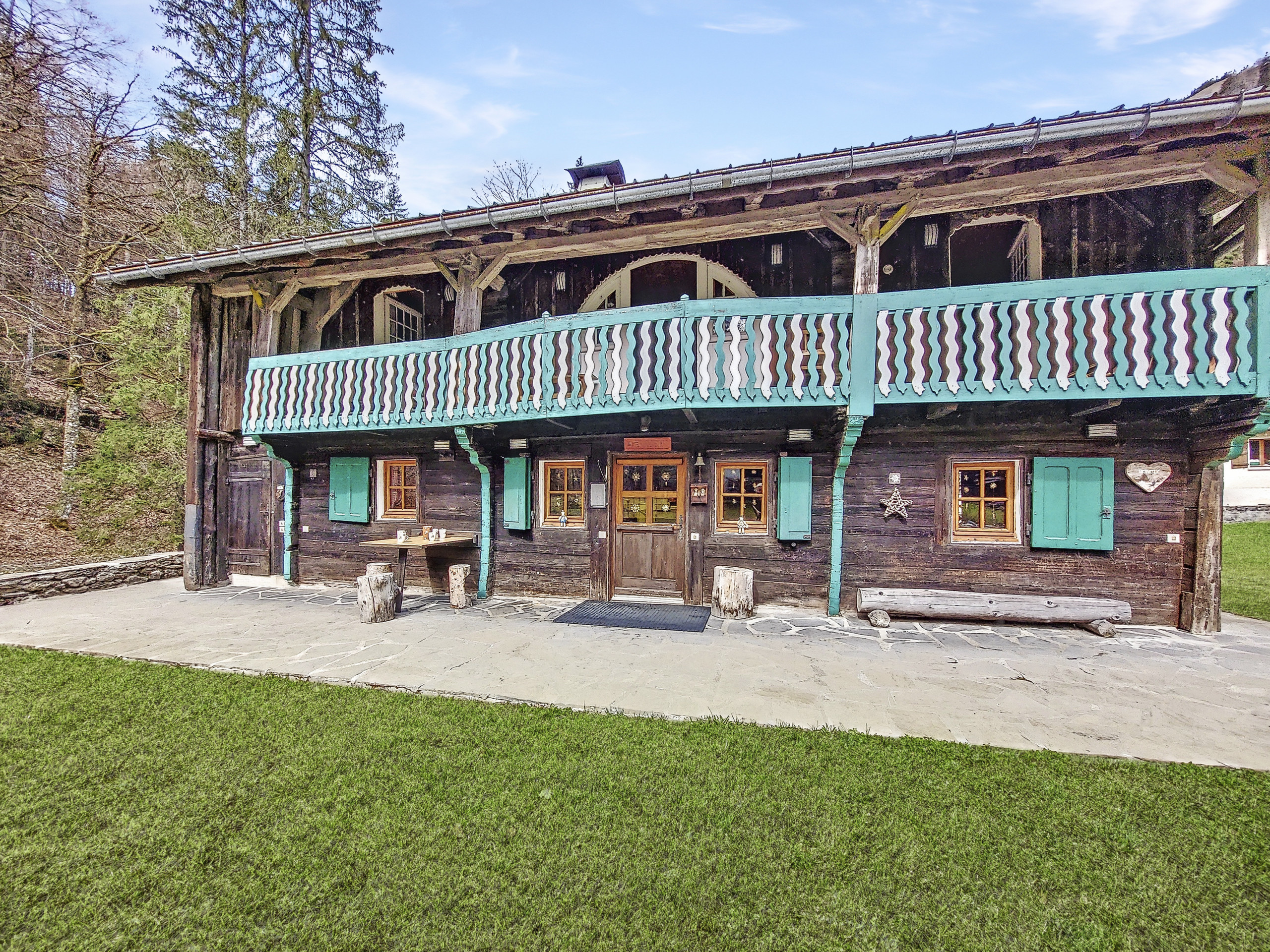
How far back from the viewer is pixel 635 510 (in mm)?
8828

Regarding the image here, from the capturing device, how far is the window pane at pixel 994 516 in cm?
761

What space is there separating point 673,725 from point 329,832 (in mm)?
2395

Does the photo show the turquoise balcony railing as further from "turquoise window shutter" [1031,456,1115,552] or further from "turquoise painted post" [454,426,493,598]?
"turquoise window shutter" [1031,456,1115,552]

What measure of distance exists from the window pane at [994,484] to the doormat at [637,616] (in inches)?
180

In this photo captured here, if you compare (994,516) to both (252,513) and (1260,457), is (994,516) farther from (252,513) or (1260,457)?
(1260,457)

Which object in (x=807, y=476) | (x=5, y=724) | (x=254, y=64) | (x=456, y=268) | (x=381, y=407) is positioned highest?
(x=254, y=64)

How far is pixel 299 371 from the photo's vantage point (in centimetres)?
885

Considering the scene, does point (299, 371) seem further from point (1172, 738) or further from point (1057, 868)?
point (1172, 738)

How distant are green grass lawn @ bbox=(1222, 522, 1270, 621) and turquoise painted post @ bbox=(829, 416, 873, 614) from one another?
21.3 feet

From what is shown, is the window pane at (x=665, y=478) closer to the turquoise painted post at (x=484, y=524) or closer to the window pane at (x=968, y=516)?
the turquoise painted post at (x=484, y=524)

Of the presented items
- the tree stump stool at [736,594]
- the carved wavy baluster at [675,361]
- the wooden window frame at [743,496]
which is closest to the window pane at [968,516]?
the wooden window frame at [743,496]

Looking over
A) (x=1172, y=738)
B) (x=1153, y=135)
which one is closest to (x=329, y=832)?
(x=1172, y=738)

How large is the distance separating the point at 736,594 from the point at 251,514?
9.92 m

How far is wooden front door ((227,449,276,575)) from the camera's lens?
10359mm
